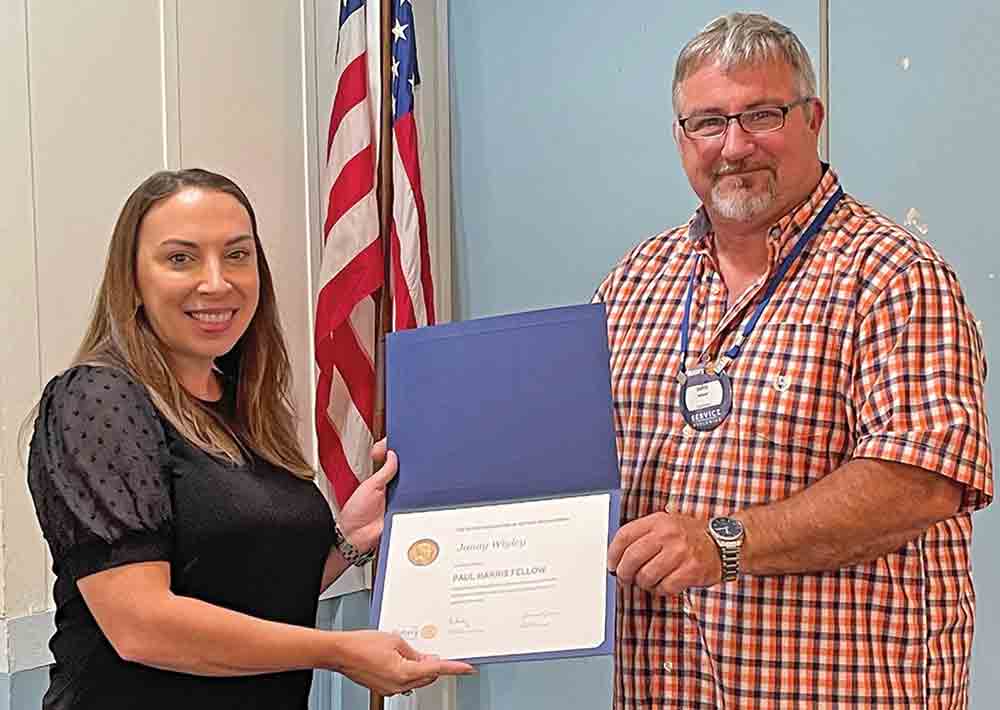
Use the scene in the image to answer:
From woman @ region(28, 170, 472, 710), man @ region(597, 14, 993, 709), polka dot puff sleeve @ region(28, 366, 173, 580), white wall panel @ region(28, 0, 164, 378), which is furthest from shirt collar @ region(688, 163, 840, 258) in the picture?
white wall panel @ region(28, 0, 164, 378)

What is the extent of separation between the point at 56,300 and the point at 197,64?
2.11 feet

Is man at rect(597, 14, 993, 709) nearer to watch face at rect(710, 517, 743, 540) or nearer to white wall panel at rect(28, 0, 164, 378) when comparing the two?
watch face at rect(710, 517, 743, 540)

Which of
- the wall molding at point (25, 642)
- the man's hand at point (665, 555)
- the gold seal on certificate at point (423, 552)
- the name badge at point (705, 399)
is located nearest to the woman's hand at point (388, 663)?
the gold seal on certificate at point (423, 552)

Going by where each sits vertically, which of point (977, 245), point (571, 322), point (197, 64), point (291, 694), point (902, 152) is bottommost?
point (291, 694)

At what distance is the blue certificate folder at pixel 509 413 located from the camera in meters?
1.75

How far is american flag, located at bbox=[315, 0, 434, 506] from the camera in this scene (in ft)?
9.70

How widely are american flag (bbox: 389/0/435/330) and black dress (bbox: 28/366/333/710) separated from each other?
1.29 metres

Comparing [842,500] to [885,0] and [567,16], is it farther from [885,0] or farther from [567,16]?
[567,16]

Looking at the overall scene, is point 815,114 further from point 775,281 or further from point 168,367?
point 168,367

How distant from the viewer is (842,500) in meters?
1.64

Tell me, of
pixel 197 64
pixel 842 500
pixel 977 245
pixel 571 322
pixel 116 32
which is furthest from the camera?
pixel 977 245

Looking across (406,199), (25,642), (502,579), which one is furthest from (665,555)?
(406,199)

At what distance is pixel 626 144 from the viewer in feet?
10.5

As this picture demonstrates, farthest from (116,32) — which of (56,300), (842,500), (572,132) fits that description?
(842,500)
